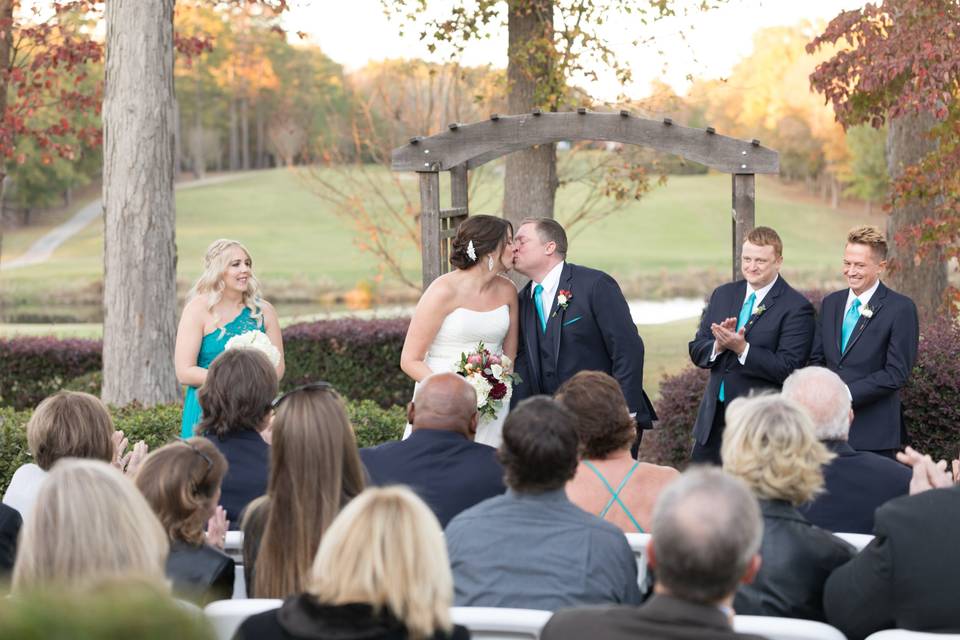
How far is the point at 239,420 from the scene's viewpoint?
16.3 ft

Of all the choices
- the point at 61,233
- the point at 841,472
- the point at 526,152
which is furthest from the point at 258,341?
the point at 61,233

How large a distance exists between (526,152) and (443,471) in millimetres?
8949

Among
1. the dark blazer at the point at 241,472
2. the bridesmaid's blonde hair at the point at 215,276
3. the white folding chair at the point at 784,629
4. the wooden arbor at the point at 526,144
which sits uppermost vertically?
the wooden arbor at the point at 526,144

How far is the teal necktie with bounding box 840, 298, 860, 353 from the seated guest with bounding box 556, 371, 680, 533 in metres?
2.47

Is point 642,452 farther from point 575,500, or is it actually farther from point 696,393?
point 575,500

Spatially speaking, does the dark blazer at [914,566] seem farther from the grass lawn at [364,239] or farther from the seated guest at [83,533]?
the grass lawn at [364,239]

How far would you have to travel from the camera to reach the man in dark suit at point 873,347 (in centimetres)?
638

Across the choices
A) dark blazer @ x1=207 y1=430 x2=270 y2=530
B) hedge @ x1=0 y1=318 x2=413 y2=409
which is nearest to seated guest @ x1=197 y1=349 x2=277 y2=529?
dark blazer @ x1=207 y1=430 x2=270 y2=530

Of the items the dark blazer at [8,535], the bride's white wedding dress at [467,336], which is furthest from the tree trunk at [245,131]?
the dark blazer at [8,535]

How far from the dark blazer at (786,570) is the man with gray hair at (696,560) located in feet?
3.05

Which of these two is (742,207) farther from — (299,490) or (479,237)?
(299,490)

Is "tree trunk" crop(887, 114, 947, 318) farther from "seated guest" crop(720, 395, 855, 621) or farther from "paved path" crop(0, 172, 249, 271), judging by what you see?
"paved path" crop(0, 172, 249, 271)

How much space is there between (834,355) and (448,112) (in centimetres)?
1257

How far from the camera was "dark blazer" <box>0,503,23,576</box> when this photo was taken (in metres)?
4.20
